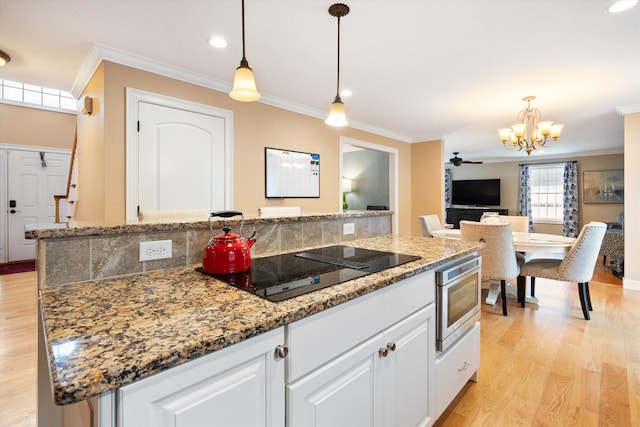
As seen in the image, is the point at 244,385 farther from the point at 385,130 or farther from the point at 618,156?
the point at 618,156

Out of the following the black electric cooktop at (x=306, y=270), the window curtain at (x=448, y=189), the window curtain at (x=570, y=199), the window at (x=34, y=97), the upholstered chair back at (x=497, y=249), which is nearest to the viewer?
the black electric cooktop at (x=306, y=270)

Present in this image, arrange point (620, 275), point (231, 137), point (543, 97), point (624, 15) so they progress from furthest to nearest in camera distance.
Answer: point (620, 275) → point (543, 97) → point (231, 137) → point (624, 15)

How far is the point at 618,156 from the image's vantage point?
7.07 m

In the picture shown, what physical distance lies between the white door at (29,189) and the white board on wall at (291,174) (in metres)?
4.63

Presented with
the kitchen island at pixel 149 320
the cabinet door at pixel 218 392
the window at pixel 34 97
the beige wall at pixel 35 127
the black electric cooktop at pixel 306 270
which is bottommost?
the cabinet door at pixel 218 392

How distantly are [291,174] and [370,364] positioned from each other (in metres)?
2.97

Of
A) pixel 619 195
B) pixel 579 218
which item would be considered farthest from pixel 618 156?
pixel 579 218

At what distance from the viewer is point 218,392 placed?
2.30 ft

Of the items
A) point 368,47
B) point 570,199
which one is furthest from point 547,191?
point 368,47

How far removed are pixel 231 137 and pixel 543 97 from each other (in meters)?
3.54

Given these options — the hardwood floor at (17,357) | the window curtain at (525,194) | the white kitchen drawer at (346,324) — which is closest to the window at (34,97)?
the hardwood floor at (17,357)

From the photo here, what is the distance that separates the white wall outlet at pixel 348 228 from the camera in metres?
1.99

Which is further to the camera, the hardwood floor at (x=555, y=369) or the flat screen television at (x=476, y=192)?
the flat screen television at (x=476, y=192)

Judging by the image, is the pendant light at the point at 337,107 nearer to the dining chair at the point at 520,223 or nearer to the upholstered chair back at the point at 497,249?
the upholstered chair back at the point at 497,249
